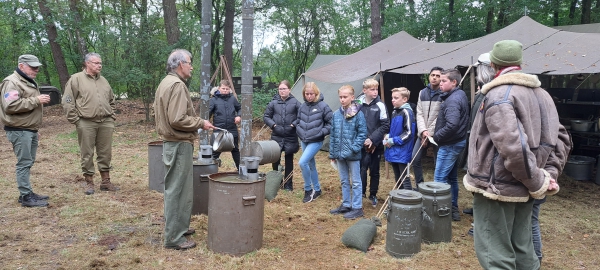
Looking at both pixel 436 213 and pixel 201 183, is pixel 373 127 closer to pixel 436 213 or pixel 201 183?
pixel 436 213

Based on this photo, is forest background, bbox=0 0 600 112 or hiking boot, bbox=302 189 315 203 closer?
hiking boot, bbox=302 189 315 203

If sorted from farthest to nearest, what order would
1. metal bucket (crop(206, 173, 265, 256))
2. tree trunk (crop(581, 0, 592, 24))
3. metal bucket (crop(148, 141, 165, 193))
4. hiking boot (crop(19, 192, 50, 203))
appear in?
tree trunk (crop(581, 0, 592, 24)), metal bucket (crop(148, 141, 165, 193)), hiking boot (crop(19, 192, 50, 203)), metal bucket (crop(206, 173, 265, 256))

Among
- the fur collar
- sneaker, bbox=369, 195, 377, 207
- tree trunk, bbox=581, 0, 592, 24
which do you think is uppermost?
tree trunk, bbox=581, 0, 592, 24

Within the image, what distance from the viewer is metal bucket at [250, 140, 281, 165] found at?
543 centimetres

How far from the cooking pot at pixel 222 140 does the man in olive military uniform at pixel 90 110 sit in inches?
67.6

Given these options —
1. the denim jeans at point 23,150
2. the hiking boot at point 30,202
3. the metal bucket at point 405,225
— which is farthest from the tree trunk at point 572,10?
the hiking boot at point 30,202

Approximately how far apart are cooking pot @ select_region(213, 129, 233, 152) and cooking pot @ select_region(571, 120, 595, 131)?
20.4 feet

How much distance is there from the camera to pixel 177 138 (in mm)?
3666

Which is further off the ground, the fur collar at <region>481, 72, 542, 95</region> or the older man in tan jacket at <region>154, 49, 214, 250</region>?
the fur collar at <region>481, 72, 542, 95</region>

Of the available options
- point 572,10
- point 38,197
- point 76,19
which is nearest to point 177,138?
point 38,197

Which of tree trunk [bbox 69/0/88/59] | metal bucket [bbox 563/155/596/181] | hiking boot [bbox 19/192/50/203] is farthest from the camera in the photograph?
tree trunk [bbox 69/0/88/59]

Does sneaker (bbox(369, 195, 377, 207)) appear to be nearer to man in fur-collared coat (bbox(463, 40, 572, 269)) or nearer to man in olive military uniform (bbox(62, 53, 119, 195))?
man in fur-collared coat (bbox(463, 40, 572, 269))

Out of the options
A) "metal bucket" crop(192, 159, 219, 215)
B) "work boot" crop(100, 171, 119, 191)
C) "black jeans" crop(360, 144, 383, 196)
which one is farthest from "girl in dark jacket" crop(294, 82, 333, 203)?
"work boot" crop(100, 171, 119, 191)

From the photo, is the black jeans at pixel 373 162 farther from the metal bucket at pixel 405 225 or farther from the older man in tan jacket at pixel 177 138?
the older man in tan jacket at pixel 177 138
